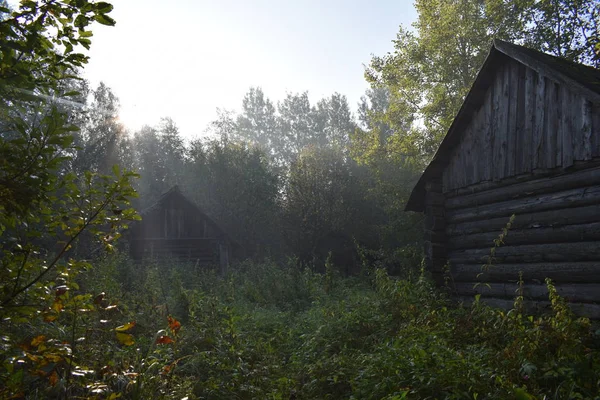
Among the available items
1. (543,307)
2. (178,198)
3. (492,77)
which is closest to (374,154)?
(178,198)

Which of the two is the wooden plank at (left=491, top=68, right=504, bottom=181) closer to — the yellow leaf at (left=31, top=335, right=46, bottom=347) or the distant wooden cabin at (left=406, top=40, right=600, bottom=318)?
the distant wooden cabin at (left=406, top=40, right=600, bottom=318)

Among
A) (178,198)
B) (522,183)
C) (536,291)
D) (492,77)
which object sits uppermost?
(492,77)

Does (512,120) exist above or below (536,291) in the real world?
above

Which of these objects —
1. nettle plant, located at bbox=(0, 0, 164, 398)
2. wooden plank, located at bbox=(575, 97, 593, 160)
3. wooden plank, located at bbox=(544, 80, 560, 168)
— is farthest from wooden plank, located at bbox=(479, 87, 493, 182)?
nettle plant, located at bbox=(0, 0, 164, 398)

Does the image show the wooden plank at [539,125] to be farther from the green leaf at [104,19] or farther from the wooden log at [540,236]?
the green leaf at [104,19]

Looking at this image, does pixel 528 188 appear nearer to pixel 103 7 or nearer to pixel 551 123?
pixel 551 123

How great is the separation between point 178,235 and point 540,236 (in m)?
16.2

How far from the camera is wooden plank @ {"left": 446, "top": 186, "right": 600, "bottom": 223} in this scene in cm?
648

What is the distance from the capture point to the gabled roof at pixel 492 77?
6.60 m

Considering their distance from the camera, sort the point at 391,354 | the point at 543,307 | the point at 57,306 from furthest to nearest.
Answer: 1. the point at 543,307
2. the point at 391,354
3. the point at 57,306

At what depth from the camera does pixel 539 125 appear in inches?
289

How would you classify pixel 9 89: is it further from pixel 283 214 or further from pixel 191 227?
pixel 283 214

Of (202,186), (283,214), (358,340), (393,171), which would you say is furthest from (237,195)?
(358,340)

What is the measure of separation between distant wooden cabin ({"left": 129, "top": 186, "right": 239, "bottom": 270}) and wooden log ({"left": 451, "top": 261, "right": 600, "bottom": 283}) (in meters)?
13.7
